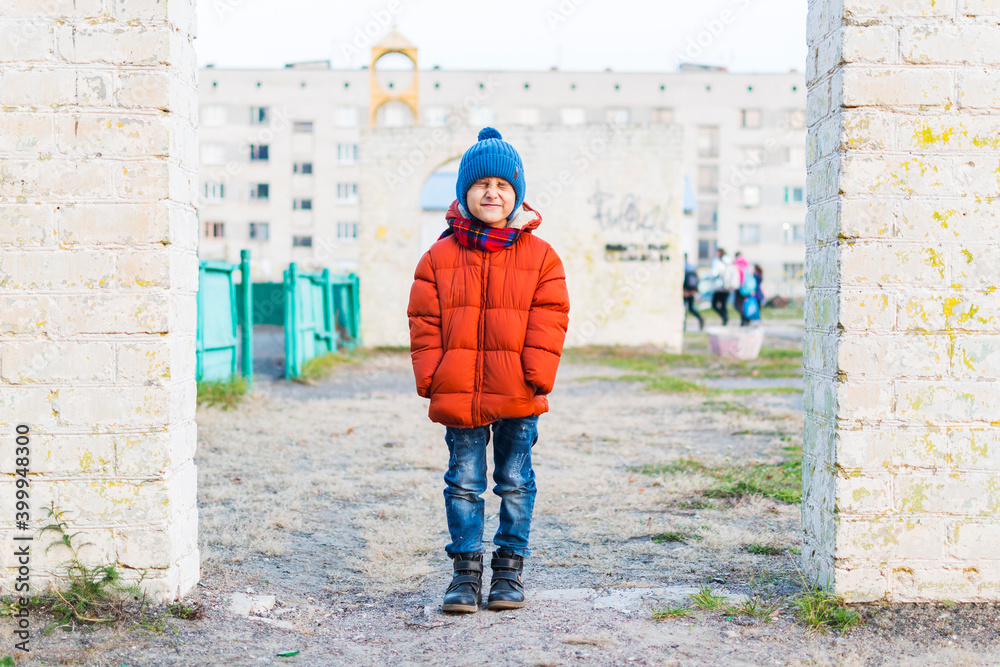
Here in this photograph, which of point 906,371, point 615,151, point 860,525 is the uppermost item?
point 615,151

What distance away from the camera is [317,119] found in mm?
47188

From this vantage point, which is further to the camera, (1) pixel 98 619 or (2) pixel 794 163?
(2) pixel 794 163

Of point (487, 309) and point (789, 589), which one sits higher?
point (487, 309)

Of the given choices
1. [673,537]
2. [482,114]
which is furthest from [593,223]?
[482,114]

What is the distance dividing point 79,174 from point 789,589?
123 inches

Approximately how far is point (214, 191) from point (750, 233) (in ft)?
96.9

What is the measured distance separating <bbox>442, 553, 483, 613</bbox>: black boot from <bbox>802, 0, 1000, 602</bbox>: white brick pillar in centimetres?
134

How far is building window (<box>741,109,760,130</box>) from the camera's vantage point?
49.8 metres

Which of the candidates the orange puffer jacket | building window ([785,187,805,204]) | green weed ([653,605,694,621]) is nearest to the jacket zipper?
the orange puffer jacket

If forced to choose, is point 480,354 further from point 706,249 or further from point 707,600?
point 706,249

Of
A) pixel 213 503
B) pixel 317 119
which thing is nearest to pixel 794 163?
pixel 317 119

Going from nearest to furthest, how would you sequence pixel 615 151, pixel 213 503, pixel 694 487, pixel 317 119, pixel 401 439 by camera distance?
1. pixel 213 503
2. pixel 694 487
3. pixel 401 439
4. pixel 615 151
5. pixel 317 119

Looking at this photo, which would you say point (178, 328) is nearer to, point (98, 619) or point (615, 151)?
point (98, 619)

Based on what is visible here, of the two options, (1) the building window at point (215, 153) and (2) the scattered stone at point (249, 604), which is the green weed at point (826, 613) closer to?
(2) the scattered stone at point (249, 604)
